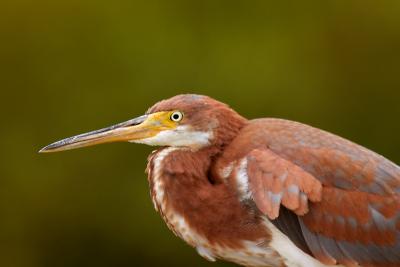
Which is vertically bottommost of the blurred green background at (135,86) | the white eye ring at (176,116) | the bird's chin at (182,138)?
the blurred green background at (135,86)

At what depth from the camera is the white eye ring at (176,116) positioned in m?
3.57

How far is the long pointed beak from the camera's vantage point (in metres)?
3.59

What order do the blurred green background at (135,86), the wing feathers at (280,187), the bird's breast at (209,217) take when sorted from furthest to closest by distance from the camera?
the blurred green background at (135,86) < the bird's breast at (209,217) < the wing feathers at (280,187)

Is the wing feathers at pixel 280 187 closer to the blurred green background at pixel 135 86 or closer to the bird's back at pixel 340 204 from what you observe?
the bird's back at pixel 340 204

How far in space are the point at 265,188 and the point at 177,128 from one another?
449 millimetres

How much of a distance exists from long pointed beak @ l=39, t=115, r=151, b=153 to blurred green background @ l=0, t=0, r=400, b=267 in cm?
211

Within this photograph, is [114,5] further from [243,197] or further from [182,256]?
[243,197]

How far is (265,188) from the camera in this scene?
11.0ft

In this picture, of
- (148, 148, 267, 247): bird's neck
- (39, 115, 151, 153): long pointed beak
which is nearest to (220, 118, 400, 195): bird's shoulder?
(148, 148, 267, 247): bird's neck

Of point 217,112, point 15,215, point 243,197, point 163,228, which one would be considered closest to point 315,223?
point 243,197

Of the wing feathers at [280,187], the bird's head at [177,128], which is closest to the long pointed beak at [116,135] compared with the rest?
the bird's head at [177,128]

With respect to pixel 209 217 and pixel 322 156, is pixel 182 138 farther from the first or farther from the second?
pixel 322 156

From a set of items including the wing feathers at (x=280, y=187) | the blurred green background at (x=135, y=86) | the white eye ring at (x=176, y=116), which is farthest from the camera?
the blurred green background at (x=135, y=86)

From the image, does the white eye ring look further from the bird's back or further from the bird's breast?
the bird's back
